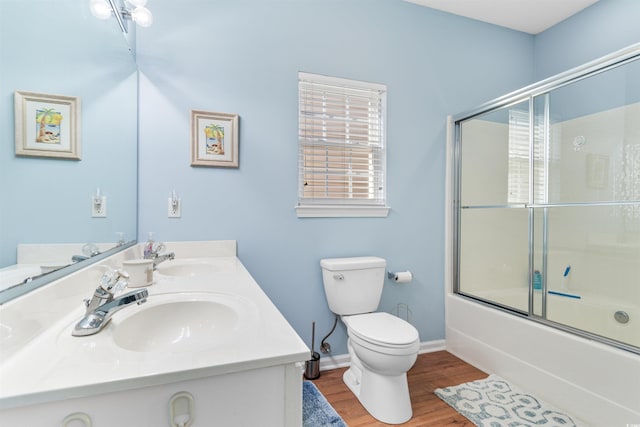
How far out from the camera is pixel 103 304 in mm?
732

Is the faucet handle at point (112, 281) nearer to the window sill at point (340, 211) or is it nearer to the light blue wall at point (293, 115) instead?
the light blue wall at point (293, 115)

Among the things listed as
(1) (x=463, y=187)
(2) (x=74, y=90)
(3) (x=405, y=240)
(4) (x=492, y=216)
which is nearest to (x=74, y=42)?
(2) (x=74, y=90)

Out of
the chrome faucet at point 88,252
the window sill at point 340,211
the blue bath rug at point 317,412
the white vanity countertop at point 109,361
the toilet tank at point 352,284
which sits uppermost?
the window sill at point 340,211

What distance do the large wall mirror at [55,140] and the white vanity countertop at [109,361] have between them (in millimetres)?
151

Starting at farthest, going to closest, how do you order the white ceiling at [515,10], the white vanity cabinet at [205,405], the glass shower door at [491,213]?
the white ceiling at [515,10], the glass shower door at [491,213], the white vanity cabinet at [205,405]

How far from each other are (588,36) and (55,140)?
3.41 metres

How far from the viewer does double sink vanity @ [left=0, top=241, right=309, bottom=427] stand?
1.61 ft

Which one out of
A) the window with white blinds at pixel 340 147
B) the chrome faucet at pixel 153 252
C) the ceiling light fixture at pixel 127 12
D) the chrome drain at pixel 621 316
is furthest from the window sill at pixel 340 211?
the chrome drain at pixel 621 316

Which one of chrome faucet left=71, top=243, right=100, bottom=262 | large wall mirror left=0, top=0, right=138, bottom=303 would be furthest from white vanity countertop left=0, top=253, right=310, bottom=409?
chrome faucet left=71, top=243, right=100, bottom=262

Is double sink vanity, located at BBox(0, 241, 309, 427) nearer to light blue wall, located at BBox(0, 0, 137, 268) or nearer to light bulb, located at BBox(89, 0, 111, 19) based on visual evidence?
light blue wall, located at BBox(0, 0, 137, 268)

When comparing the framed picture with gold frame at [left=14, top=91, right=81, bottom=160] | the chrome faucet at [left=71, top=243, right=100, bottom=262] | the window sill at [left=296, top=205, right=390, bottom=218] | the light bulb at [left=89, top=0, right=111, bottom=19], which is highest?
the light bulb at [left=89, top=0, right=111, bottom=19]

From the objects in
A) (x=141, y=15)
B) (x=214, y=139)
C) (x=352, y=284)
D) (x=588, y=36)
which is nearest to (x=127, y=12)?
(x=141, y=15)

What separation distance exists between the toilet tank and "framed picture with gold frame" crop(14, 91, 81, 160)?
4.64ft

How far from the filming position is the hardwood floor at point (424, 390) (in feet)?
5.02
